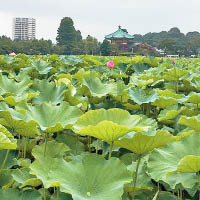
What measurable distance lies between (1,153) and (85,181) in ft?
1.01

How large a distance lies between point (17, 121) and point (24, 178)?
6.0 inches

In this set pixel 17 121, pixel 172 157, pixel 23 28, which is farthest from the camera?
pixel 23 28

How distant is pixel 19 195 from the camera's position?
33.5 inches

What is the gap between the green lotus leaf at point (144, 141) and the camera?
893 millimetres

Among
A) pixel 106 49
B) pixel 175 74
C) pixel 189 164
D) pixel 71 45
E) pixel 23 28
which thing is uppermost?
pixel 23 28

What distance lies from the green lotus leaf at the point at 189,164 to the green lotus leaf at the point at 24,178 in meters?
0.34

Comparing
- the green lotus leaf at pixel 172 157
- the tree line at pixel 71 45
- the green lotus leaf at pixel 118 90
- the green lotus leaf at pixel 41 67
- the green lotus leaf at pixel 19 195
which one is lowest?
the green lotus leaf at pixel 19 195

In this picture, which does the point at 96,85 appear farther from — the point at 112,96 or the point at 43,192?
the point at 43,192

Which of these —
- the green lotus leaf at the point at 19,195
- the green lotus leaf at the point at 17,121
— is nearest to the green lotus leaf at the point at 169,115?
the green lotus leaf at the point at 17,121

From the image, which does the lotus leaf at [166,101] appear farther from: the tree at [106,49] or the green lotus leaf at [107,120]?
the tree at [106,49]

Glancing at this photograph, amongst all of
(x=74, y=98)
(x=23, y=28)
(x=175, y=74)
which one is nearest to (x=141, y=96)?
(x=74, y=98)

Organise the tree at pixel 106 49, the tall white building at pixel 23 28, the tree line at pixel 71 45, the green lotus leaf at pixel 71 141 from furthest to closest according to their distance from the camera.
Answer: the tall white building at pixel 23 28, the tree at pixel 106 49, the tree line at pixel 71 45, the green lotus leaf at pixel 71 141

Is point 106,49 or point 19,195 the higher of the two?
point 106,49

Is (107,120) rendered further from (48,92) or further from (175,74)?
(175,74)
